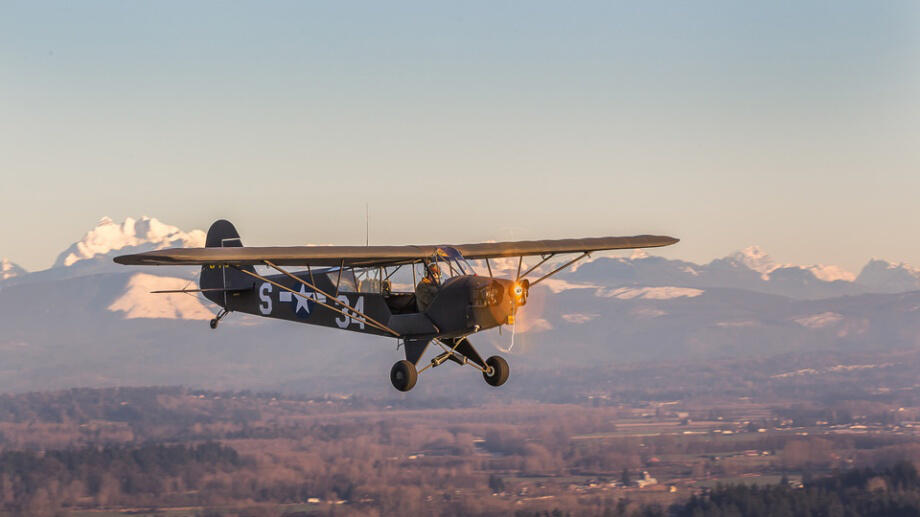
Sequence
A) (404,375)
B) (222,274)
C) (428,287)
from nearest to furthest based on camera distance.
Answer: (404,375)
(428,287)
(222,274)

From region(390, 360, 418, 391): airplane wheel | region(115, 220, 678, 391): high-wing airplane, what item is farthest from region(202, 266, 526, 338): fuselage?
region(390, 360, 418, 391): airplane wheel

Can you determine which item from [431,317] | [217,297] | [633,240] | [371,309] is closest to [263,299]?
[217,297]

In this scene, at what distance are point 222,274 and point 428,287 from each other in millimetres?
14051

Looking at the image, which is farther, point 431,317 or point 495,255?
point 495,255

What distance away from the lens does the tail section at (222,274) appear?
47250mm

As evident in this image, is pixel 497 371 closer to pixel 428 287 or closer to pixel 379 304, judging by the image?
pixel 428 287

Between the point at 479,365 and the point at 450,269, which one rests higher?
the point at 450,269

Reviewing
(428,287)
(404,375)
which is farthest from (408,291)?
(404,375)

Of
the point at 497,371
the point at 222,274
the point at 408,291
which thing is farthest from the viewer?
the point at 222,274

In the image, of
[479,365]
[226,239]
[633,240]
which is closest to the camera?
[479,365]

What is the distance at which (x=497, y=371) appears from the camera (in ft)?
128

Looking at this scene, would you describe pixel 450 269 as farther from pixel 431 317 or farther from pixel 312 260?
pixel 312 260

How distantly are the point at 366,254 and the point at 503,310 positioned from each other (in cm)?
481

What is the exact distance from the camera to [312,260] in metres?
37.1
